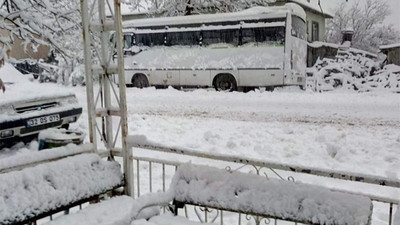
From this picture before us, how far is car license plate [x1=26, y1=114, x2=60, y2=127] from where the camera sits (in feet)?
21.0

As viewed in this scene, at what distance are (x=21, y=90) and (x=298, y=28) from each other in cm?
1194

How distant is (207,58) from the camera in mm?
16109

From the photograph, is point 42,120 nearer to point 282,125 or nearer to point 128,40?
point 282,125

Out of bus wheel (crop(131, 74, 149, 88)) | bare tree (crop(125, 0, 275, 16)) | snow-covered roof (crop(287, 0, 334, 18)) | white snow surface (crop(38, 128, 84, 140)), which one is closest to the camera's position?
white snow surface (crop(38, 128, 84, 140))

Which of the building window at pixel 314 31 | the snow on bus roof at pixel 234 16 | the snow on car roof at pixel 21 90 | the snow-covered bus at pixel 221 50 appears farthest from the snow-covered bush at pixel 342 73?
the snow on car roof at pixel 21 90

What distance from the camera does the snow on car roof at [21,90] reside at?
6.40m

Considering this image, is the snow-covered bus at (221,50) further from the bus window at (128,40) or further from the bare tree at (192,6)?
the bare tree at (192,6)

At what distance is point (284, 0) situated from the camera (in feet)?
66.2

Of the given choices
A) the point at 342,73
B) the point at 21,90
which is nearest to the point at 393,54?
the point at 342,73

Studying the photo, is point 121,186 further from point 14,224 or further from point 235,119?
point 235,119

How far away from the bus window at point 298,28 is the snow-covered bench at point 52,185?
12.8 meters

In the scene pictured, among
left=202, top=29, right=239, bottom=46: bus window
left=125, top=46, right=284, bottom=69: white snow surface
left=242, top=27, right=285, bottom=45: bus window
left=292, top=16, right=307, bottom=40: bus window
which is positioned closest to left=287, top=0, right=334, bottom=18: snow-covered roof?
left=292, top=16, right=307, bottom=40: bus window

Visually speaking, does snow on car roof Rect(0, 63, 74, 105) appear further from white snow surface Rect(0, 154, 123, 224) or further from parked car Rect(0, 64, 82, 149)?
white snow surface Rect(0, 154, 123, 224)

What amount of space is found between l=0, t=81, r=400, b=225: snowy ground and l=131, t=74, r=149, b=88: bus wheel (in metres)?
1.68
